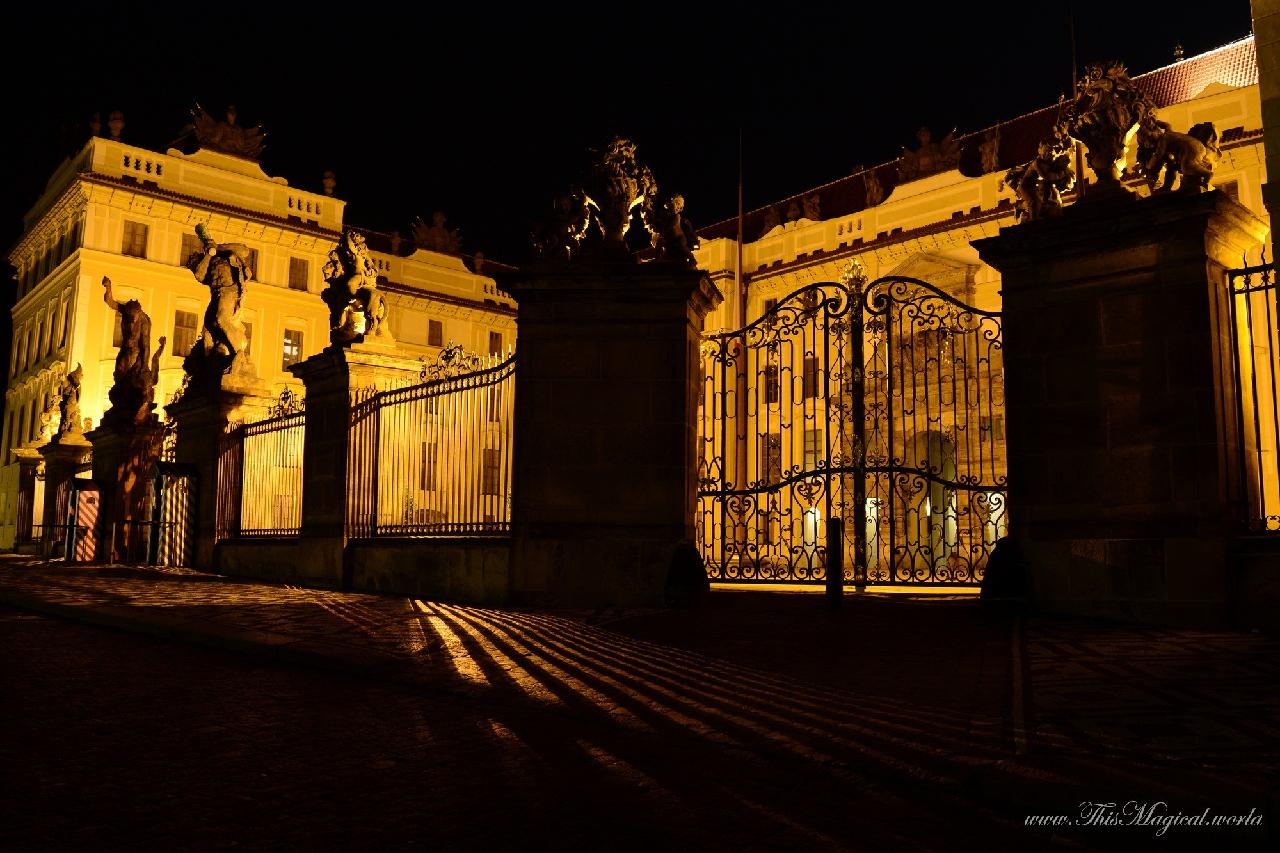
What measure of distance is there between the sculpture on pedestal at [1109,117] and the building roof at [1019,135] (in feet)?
60.5

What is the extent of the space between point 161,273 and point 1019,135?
33.9 metres

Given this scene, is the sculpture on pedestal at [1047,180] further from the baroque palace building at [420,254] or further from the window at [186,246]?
the window at [186,246]

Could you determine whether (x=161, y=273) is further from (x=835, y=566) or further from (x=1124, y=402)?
(x=1124, y=402)

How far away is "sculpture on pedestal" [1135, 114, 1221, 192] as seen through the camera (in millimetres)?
8961

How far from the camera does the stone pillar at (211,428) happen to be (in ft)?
59.4

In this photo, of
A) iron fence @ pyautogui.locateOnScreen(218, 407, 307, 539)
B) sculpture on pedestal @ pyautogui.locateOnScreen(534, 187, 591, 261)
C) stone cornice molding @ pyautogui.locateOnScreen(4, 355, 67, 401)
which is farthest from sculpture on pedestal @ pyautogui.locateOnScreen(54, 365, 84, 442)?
sculpture on pedestal @ pyautogui.locateOnScreen(534, 187, 591, 261)

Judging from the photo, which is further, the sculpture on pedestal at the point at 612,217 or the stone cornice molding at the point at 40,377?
the stone cornice molding at the point at 40,377

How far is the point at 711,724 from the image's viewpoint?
4.65m

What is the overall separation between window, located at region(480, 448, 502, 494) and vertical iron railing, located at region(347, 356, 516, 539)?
12 millimetres

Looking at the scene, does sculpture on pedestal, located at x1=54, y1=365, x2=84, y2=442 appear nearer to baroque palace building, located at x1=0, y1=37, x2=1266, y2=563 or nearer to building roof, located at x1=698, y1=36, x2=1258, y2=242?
baroque palace building, located at x1=0, y1=37, x2=1266, y2=563

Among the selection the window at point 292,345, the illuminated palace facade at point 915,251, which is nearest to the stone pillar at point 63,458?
the window at point 292,345

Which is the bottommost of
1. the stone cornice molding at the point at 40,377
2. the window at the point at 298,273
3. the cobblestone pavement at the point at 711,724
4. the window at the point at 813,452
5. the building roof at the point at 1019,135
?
the cobblestone pavement at the point at 711,724

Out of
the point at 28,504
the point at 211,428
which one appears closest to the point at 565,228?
the point at 211,428

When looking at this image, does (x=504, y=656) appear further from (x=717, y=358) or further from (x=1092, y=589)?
(x=717, y=358)
